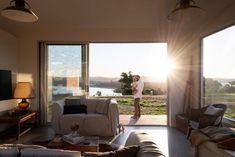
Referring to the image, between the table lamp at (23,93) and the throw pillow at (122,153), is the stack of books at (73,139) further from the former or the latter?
the table lamp at (23,93)

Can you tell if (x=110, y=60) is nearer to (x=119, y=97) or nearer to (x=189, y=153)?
(x=119, y=97)

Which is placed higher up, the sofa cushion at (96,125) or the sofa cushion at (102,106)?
the sofa cushion at (102,106)

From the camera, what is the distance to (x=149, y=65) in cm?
926

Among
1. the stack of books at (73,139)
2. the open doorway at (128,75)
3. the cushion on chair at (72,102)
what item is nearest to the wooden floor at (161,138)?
the cushion on chair at (72,102)

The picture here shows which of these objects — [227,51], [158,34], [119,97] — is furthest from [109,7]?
[119,97]

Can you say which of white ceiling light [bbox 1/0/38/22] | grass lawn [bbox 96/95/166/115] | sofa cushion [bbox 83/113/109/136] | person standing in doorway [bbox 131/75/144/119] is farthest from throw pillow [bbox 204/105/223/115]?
grass lawn [bbox 96/95/166/115]

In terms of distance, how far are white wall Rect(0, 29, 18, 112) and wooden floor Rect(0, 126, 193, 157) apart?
866mm

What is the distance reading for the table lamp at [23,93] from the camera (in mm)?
5999

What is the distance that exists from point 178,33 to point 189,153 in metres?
3.39

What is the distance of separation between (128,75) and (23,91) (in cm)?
442

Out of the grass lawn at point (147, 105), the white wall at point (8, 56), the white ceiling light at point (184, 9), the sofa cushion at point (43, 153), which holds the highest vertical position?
the white ceiling light at point (184, 9)

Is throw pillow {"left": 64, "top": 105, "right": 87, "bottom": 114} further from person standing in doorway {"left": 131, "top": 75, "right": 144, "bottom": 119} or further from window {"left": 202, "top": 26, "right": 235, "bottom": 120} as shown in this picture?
window {"left": 202, "top": 26, "right": 235, "bottom": 120}

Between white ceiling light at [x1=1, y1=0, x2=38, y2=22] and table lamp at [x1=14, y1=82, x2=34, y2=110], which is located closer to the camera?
white ceiling light at [x1=1, y1=0, x2=38, y2=22]

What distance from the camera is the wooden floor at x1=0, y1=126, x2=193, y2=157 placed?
4354mm
